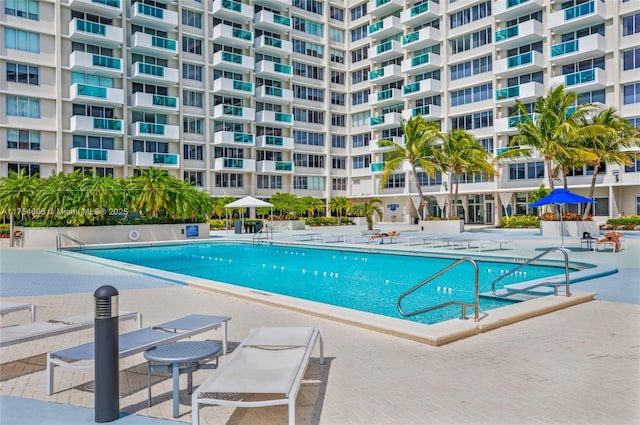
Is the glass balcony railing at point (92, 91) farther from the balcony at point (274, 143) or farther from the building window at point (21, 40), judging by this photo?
the balcony at point (274, 143)

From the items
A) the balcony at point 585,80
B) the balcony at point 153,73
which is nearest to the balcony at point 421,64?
the balcony at point 585,80

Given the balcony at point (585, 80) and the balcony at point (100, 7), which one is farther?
the balcony at point (100, 7)

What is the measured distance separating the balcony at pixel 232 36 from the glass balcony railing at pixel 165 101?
805 cm

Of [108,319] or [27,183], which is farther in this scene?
[27,183]

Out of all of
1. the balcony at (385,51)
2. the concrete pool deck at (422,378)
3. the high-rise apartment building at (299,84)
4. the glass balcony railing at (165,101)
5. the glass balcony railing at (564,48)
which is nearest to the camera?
the concrete pool deck at (422,378)

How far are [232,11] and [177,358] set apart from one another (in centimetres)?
→ 5071

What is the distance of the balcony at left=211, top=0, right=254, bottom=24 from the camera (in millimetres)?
49672

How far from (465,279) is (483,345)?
8.55m

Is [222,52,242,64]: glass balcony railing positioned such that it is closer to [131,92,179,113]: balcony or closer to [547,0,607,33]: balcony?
[131,92,179,113]: balcony

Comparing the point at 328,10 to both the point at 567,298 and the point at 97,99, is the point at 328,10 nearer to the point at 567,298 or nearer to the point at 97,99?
the point at 97,99

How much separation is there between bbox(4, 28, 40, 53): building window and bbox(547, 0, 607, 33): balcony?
41.3m

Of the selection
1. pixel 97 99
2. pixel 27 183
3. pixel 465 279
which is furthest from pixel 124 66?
pixel 465 279

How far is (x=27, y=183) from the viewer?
27781 millimetres

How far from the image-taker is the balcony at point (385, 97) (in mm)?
54366
